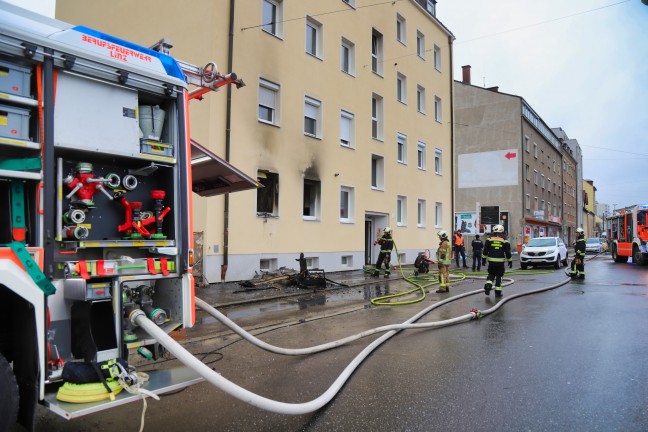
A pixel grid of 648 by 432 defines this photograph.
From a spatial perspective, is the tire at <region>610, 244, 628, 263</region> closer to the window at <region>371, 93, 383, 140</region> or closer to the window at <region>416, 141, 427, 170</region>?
the window at <region>416, 141, 427, 170</region>

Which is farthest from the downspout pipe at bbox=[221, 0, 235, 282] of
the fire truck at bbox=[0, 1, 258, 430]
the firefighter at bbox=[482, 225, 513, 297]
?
the fire truck at bbox=[0, 1, 258, 430]

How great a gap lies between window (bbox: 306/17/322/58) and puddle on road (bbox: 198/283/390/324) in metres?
8.90

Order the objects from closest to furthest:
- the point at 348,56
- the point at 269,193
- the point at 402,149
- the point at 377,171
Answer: the point at 269,193
the point at 348,56
the point at 377,171
the point at 402,149

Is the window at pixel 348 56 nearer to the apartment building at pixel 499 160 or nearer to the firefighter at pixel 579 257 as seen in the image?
the firefighter at pixel 579 257

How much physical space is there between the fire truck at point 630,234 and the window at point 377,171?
13.2m

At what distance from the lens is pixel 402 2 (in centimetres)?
2202

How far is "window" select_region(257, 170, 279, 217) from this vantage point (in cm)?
1431

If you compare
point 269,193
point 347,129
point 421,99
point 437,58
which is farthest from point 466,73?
point 269,193

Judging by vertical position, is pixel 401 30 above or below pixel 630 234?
above

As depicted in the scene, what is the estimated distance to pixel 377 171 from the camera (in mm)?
20188

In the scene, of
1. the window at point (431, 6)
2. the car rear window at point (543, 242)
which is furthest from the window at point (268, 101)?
the window at point (431, 6)

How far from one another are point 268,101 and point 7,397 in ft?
42.2

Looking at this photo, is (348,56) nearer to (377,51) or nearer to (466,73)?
(377,51)

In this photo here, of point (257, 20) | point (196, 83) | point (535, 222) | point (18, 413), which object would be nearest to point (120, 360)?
point (18, 413)
